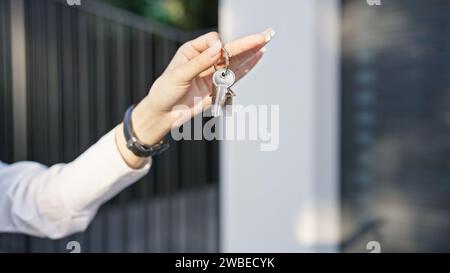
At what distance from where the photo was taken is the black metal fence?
46.8 inches

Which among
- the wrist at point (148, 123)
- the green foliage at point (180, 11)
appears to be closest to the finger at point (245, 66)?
the wrist at point (148, 123)

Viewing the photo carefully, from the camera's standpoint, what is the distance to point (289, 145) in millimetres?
1191

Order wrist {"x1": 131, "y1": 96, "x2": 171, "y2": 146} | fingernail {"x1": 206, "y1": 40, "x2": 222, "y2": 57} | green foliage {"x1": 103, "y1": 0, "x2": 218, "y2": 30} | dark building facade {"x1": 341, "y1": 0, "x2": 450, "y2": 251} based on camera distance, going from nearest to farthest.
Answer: fingernail {"x1": 206, "y1": 40, "x2": 222, "y2": 57} → wrist {"x1": 131, "y1": 96, "x2": 171, "y2": 146} → dark building facade {"x1": 341, "y1": 0, "x2": 450, "y2": 251} → green foliage {"x1": 103, "y1": 0, "x2": 218, "y2": 30}

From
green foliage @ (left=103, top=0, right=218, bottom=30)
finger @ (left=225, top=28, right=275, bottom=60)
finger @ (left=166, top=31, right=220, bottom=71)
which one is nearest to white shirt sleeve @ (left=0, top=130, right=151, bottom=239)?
finger @ (left=166, top=31, right=220, bottom=71)

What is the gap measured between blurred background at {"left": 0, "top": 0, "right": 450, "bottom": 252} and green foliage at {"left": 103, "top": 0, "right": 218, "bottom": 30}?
1.33 meters

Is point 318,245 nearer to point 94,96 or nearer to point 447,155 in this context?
point 447,155

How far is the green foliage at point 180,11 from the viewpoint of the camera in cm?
270

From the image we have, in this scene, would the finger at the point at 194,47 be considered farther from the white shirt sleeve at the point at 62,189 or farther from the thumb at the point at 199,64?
the white shirt sleeve at the point at 62,189

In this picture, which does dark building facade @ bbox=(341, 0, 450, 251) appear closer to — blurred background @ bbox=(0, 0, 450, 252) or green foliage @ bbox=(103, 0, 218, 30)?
blurred background @ bbox=(0, 0, 450, 252)

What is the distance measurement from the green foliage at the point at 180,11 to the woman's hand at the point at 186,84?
190 cm
